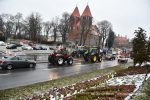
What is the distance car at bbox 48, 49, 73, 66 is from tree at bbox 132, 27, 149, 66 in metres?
8.42

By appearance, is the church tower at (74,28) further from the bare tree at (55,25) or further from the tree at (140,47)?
the tree at (140,47)

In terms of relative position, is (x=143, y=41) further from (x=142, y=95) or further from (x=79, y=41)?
(x=79, y=41)

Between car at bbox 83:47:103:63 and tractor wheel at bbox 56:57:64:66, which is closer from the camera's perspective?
tractor wheel at bbox 56:57:64:66

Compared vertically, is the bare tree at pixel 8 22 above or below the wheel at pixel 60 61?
above

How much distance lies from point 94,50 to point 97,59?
1.90 metres

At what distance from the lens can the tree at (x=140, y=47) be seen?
89.3 feet

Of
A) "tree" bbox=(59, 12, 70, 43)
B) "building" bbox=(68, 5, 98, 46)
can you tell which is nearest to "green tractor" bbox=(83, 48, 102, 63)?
"building" bbox=(68, 5, 98, 46)

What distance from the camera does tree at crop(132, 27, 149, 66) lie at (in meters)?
27.2

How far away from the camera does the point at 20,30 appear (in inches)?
4328

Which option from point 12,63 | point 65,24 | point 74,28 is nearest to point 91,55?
point 12,63

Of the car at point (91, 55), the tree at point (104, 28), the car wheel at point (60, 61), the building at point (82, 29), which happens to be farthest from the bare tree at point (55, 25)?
the car wheel at point (60, 61)

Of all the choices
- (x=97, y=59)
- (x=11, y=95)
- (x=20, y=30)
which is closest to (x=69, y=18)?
(x=20, y=30)

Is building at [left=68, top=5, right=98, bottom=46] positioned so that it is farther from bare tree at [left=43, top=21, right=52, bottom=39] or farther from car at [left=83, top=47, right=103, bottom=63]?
car at [left=83, top=47, right=103, bottom=63]

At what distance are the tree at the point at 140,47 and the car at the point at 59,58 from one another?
27.6ft
